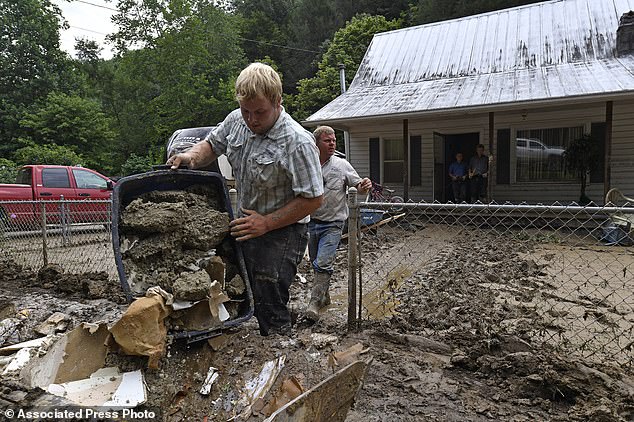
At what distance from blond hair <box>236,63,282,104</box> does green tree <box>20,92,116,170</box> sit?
1986 cm

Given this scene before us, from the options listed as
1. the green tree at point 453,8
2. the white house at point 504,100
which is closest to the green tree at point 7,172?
the white house at point 504,100

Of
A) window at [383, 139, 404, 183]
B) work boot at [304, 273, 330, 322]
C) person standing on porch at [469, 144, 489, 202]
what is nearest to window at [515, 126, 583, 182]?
person standing on porch at [469, 144, 489, 202]

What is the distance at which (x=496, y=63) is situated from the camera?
33.9ft

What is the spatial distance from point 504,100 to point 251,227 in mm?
7770

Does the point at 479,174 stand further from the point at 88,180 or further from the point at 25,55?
the point at 25,55

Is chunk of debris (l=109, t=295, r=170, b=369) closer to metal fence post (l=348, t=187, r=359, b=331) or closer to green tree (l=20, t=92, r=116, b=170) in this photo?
metal fence post (l=348, t=187, r=359, b=331)

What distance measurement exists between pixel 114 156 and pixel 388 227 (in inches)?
791

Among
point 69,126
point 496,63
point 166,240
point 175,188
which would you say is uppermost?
point 496,63

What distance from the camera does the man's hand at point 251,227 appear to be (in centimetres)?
199

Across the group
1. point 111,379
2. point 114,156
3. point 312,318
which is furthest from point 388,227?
point 114,156

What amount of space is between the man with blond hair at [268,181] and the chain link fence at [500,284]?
947 millimetres

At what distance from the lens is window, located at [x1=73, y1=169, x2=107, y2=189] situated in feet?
32.8

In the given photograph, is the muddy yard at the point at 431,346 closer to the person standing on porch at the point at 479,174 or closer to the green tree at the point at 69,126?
the person standing on porch at the point at 479,174

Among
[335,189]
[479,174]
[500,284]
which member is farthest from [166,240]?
[479,174]
